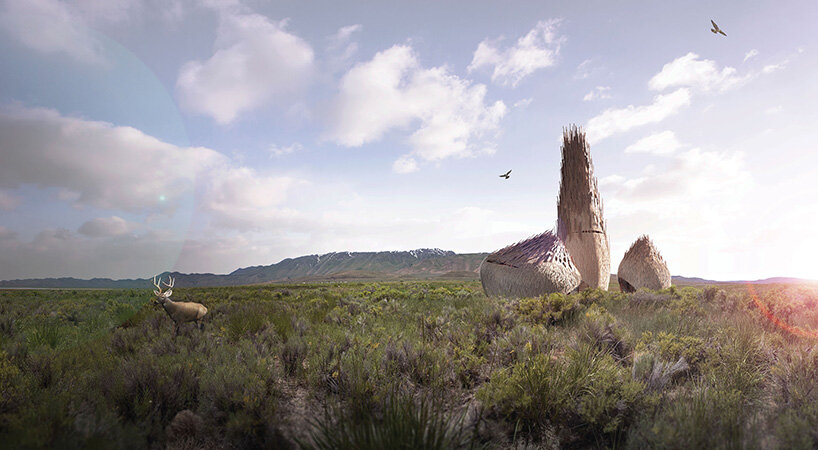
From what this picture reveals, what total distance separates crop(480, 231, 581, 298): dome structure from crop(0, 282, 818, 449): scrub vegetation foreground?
3.63m

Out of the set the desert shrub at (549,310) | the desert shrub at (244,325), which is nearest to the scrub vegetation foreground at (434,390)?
the desert shrub at (244,325)

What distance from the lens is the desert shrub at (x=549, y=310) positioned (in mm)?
6211

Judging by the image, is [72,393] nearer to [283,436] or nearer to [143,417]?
[143,417]

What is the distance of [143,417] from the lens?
3.16 metres

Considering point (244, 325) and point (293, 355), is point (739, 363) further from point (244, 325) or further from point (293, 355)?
point (244, 325)

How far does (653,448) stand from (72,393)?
494 centimetres

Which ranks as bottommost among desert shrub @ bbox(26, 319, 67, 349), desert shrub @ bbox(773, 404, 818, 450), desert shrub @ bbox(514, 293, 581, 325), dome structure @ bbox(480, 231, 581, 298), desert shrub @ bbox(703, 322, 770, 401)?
desert shrub @ bbox(26, 319, 67, 349)

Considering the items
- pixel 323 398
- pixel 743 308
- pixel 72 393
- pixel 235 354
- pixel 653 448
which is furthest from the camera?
pixel 743 308

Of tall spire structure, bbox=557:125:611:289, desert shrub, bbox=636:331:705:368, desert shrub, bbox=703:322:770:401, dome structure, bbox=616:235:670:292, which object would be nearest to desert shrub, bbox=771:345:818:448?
desert shrub, bbox=703:322:770:401

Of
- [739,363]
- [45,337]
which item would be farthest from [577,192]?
[45,337]

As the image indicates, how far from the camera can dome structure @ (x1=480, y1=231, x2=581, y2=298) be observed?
9.41 m

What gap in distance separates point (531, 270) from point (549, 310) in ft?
9.94

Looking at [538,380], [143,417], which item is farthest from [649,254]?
[143,417]

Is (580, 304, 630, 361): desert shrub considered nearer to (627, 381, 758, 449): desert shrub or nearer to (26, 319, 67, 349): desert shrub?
(627, 381, 758, 449): desert shrub
